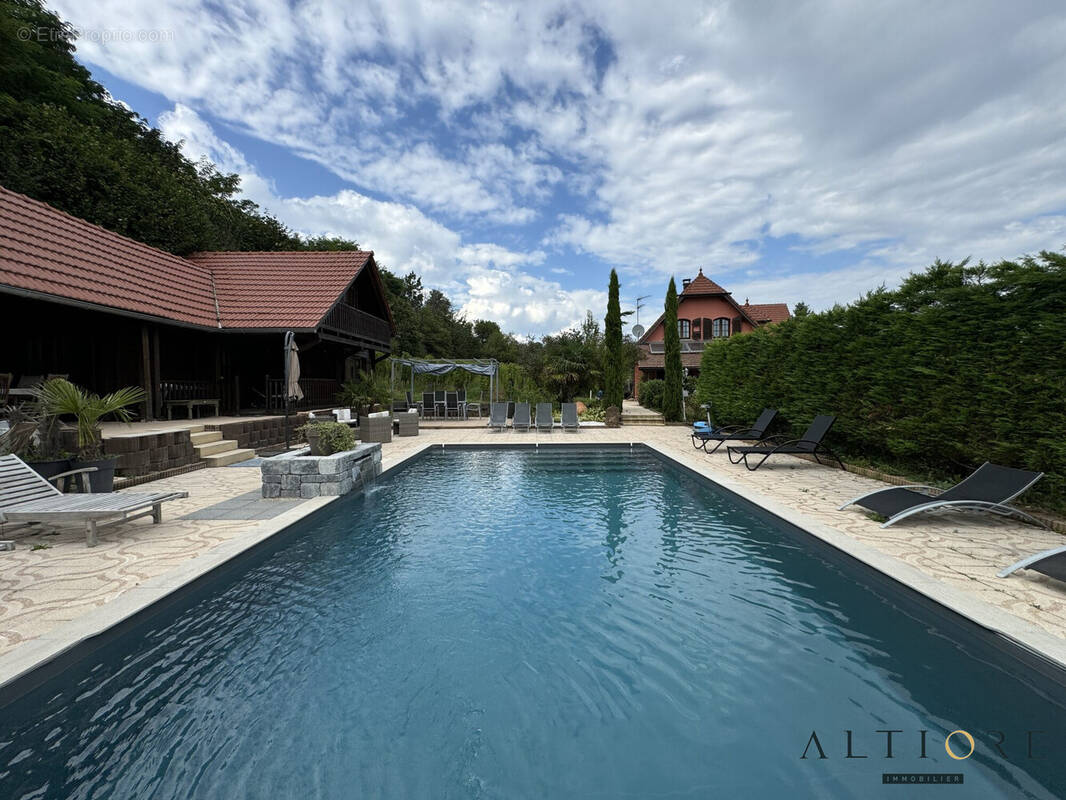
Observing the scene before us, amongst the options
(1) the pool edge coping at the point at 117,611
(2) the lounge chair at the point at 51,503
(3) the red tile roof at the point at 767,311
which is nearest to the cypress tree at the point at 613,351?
(1) the pool edge coping at the point at 117,611

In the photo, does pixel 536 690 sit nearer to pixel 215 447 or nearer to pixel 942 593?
pixel 942 593

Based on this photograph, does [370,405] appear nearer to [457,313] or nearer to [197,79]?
[197,79]

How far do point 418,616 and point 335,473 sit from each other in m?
3.82

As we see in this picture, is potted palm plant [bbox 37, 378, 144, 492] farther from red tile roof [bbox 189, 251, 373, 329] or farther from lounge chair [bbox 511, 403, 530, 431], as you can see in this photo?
lounge chair [bbox 511, 403, 530, 431]

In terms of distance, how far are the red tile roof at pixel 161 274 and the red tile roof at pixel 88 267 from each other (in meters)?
0.02

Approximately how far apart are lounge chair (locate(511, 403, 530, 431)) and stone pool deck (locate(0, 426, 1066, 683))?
8416 millimetres

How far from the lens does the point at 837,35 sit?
320 inches

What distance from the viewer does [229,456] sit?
9219 mm

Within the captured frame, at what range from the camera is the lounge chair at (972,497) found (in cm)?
474

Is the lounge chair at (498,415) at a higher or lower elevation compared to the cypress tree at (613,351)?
lower

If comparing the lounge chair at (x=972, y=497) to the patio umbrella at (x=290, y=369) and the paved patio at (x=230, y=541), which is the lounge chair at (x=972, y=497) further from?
the patio umbrella at (x=290, y=369)

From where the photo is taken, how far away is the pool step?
8.89 metres

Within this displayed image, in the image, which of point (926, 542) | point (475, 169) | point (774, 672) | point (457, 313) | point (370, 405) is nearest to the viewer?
point (774, 672)

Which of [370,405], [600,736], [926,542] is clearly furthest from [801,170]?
[600,736]
